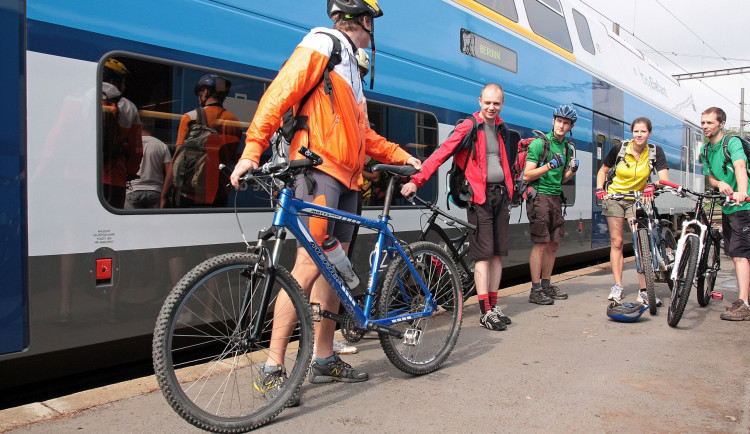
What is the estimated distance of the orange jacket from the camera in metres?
2.72

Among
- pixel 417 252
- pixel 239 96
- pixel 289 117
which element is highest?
pixel 239 96

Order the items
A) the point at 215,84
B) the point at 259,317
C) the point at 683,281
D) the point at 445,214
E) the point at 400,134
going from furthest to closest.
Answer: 1. the point at 400,134
2. the point at 683,281
3. the point at 445,214
4. the point at 215,84
5. the point at 259,317

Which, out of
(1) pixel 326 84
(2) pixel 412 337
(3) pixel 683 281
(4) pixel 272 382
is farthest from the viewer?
(3) pixel 683 281

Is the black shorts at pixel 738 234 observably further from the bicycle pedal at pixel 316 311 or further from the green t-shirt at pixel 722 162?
the bicycle pedal at pixel 316 311

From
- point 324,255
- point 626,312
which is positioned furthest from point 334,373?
point 626,312

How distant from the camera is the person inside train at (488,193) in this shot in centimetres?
460

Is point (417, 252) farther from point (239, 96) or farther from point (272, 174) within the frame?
point (239, 96)

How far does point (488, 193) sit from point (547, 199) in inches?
56.2

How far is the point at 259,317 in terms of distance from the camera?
2539 millimetres

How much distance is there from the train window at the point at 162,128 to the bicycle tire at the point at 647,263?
3.29 m

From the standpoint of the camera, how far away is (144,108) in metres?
3.38

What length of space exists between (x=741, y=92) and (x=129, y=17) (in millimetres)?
52615

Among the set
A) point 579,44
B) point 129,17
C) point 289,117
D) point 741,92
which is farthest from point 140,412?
point 741,92

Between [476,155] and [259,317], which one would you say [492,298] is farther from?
[259,317]
